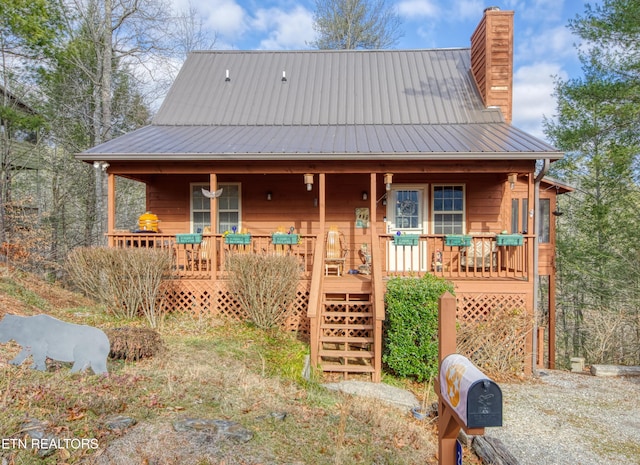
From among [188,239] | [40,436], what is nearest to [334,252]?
[188,239]

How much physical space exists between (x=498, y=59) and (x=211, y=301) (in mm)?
9335

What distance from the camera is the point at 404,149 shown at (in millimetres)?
8453

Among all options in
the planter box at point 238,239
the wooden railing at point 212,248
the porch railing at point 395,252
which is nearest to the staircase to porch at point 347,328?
the porch railing at point 395,252

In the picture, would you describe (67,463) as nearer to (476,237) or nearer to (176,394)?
(176,394)

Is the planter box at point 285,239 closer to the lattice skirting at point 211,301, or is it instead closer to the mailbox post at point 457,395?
the lattice skirting at point 211,301

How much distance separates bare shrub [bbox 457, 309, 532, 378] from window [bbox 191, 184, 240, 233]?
20.4ft

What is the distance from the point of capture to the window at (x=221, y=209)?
10.8 m

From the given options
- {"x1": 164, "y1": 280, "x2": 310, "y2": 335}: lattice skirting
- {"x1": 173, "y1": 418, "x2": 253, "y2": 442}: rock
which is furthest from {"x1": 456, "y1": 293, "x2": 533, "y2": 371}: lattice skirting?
{"x1": 173, "y1": 418, "x2": 253, "y2": 442}: rock

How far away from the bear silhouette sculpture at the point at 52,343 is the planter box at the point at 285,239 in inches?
169

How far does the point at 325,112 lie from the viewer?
11.4m

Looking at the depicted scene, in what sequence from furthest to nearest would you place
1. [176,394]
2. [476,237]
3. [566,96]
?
[566,96]
[476,237]
[176,394]

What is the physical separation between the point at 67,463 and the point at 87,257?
5284 millimetres

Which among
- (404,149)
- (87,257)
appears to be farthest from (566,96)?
(87,257)

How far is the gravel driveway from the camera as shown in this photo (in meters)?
4.91
